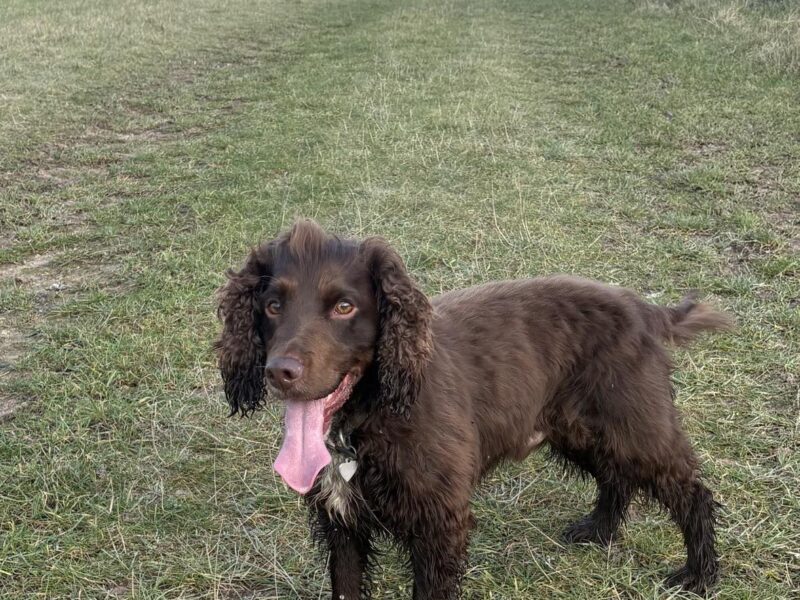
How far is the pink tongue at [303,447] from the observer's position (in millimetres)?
2467

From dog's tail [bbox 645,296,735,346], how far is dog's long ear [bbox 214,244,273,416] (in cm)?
154

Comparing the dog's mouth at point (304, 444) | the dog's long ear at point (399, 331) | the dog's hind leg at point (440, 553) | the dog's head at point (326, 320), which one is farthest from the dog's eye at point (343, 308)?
the dog's hind leg at point (440, 553)

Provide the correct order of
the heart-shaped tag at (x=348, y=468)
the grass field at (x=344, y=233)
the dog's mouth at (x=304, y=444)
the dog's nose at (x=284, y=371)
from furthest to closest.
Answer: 1. the grass field at (x=344, y=233)
2. the heart-shaped tag at (x=348, y=468)
3. the dog's mouth at (x=304, y=444)
4. the dog's nose at (x=284, y=371)

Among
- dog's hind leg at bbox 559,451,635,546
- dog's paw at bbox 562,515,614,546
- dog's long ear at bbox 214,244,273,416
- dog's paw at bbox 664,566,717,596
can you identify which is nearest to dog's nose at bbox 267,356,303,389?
dog's long ear at bbox 214,244,273,416

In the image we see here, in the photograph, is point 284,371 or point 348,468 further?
point 348,468

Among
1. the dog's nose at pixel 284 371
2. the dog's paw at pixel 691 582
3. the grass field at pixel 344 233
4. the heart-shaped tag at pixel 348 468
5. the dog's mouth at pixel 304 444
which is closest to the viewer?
the dog's nose at pixel 284 371

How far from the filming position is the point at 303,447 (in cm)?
250

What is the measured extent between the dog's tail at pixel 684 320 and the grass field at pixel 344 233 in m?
0.79

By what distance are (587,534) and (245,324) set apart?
177 centimetres

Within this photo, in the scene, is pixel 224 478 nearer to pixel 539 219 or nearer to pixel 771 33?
pixel 539 219

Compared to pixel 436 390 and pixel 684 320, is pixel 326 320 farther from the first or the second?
pixel 684 320

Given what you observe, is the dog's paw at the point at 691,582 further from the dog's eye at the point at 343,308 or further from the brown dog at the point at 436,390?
the dog's eye at the point at 343,308

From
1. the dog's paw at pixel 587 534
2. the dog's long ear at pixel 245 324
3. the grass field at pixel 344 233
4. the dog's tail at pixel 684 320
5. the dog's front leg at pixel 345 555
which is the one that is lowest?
Answer: the dog's paw at pixel 587 534

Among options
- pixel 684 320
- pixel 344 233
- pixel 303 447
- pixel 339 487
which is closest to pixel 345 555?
pixel 339 487
